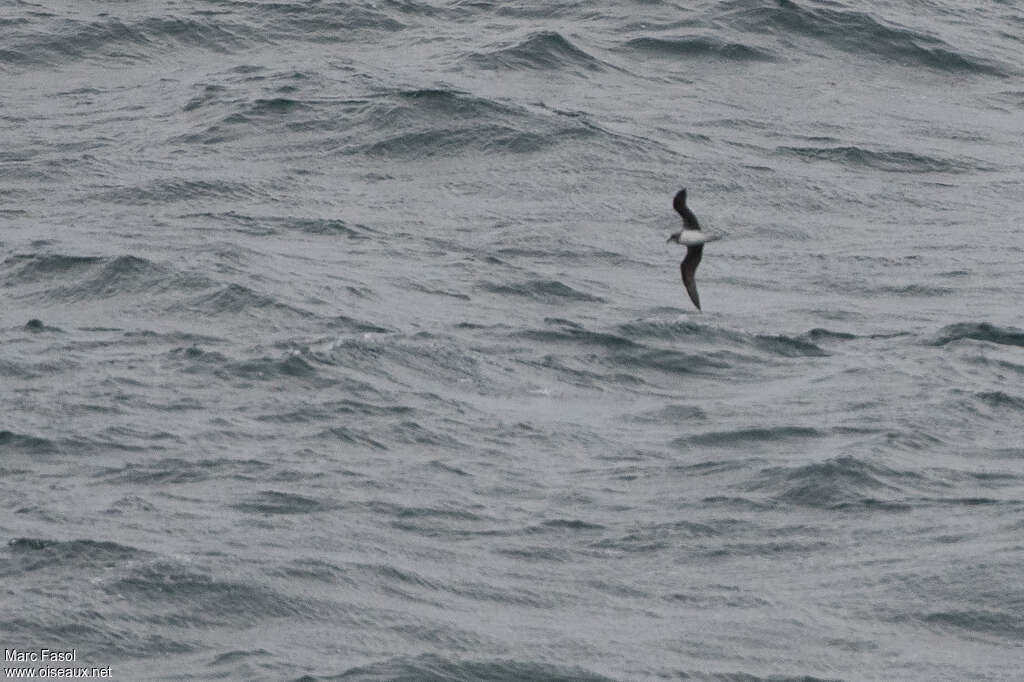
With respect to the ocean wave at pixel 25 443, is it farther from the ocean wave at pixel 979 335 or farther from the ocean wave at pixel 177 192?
the ocean wave at pixel 979 335

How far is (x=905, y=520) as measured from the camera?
27.4m

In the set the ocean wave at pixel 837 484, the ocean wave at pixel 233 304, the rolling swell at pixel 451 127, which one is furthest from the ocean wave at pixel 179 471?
the rolling swell at pixel 451 127

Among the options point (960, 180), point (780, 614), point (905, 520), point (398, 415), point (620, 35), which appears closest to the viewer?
point (780, 614)

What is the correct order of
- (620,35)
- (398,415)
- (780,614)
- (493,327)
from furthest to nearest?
1. (620,35)
2. (493,327)
3. (398,415)
4. (780,614)

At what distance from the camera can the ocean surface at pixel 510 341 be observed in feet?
81.8

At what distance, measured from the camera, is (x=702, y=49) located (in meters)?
43.2

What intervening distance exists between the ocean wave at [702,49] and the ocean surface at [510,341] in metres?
0.08

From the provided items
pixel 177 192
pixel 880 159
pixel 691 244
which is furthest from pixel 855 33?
pixel 691 244

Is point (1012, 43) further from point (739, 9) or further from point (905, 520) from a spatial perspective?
Result: point (905, 520)

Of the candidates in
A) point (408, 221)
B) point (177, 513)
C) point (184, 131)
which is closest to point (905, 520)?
point (177, 513)

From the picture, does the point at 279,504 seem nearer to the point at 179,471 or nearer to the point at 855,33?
the point at 179,471

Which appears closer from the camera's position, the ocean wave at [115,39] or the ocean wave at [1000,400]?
the ocean wave at [1000,400]

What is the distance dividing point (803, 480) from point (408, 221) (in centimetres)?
980

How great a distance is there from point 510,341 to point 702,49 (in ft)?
43.5
